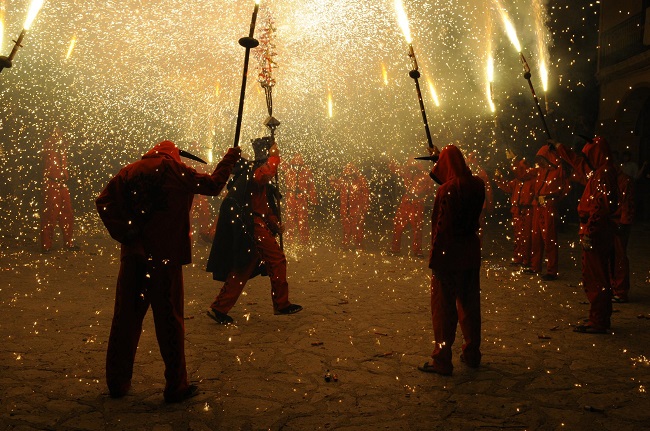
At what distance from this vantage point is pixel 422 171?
10.6 metres

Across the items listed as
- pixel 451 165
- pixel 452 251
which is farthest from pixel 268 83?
pixel 452 251

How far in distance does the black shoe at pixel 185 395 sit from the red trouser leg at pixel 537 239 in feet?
19.7

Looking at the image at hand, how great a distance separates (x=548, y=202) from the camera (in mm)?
7906

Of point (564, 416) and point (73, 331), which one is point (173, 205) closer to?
point (73, 331)

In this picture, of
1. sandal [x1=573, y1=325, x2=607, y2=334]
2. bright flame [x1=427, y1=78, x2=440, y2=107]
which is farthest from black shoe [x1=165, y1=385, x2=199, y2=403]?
bright flame [x1=427, y1=78, x2=440, y2=107]

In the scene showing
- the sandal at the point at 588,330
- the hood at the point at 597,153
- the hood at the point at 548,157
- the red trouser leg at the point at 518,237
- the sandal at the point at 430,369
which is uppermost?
the hood at the point at 548,157

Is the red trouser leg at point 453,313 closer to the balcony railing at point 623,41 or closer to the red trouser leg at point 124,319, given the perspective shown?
the red trouser leg at point 124,319

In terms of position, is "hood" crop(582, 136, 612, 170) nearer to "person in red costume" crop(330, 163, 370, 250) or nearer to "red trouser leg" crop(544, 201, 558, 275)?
"red trouser leg" crop(544, 201, 558, 275)

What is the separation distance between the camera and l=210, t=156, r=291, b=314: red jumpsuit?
216 inches

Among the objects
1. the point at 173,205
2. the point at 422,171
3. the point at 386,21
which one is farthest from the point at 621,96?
the point at 173,205

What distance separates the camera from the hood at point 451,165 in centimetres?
404

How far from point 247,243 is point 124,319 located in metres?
2.13

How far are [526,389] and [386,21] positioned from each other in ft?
52.3

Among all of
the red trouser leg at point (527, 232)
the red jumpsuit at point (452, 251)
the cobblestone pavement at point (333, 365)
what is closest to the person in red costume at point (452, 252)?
the red jumpsuit at point (452, 251)
